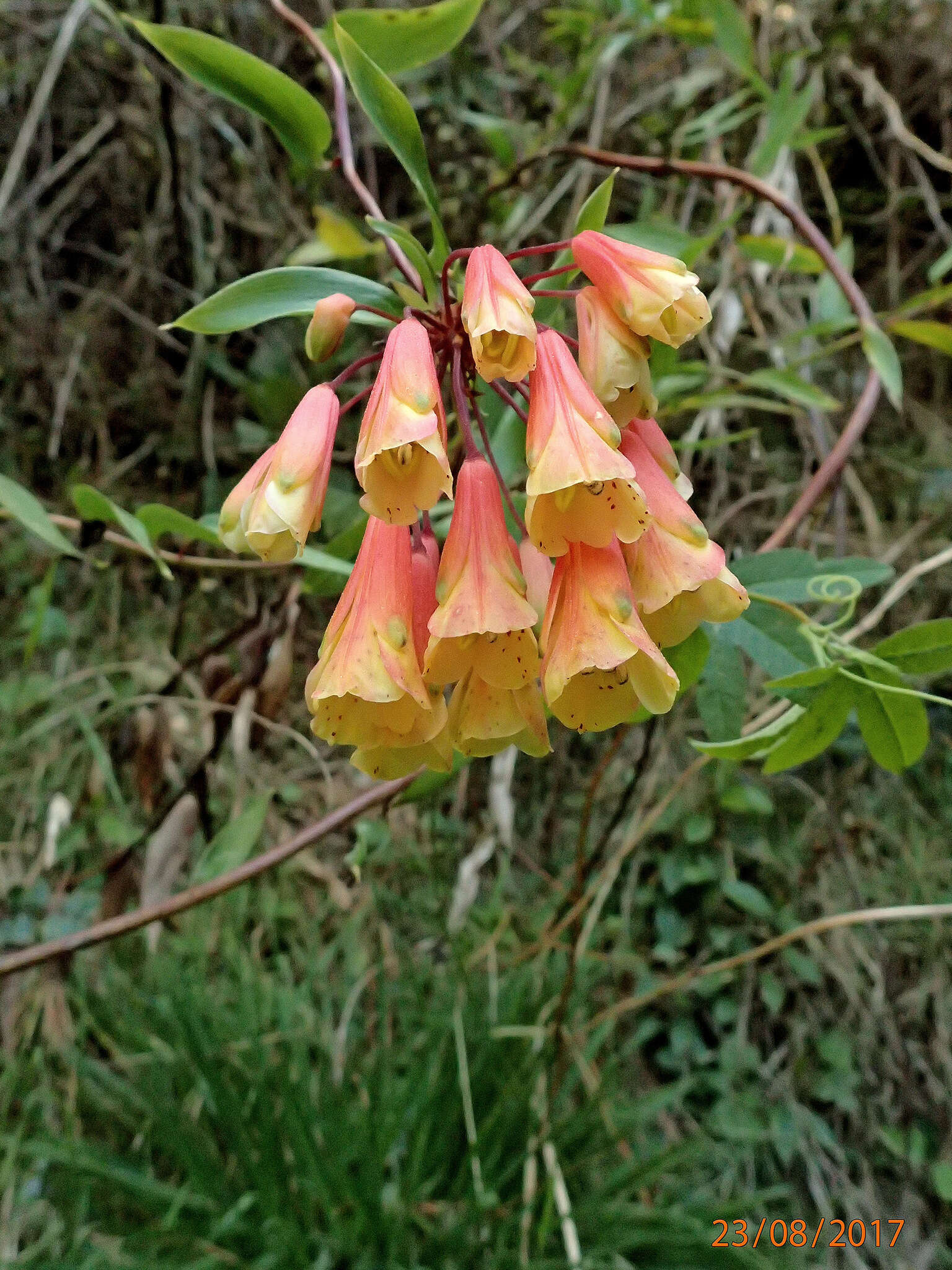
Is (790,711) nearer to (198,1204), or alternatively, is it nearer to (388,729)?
(388,729)

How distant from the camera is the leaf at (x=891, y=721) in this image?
52 cm

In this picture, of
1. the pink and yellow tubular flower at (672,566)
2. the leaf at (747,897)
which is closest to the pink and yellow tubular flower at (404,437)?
the pink and yellow tubular flower at (672,566)

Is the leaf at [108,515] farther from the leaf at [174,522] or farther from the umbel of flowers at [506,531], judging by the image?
the umbel of flowers at [506,531]

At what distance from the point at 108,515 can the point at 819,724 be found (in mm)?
550

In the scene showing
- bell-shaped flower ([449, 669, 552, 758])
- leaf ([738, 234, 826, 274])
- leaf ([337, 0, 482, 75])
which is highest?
leaf ([337, 0, 482, 75])

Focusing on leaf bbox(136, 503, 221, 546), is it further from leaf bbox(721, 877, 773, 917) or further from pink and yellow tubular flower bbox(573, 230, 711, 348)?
leaf bbox(721, 877, 773, 917)

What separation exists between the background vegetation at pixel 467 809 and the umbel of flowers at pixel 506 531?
54 cm

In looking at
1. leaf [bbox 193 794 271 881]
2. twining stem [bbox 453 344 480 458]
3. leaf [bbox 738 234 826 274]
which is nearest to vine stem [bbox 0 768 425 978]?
leaf [bbox 193 794 271 881]

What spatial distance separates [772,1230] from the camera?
1.20m

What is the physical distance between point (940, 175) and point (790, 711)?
1323 millimetres

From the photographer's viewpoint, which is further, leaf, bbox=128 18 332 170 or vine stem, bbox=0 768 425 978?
vine stem, bbox=0 768 425 978

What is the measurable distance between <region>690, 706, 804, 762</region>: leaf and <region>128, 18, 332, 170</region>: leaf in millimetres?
515

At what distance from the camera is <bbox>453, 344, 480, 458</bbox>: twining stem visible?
0.46m
